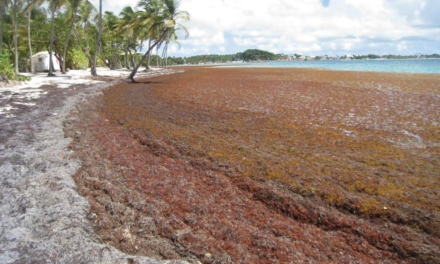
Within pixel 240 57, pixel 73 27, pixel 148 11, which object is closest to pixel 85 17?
pixel 73 27

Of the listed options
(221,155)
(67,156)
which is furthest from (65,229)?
(221,155)

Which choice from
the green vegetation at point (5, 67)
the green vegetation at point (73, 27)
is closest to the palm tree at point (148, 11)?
the green vegetation at point (73, 27)

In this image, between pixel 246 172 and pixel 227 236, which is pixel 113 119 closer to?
pixel 246 172

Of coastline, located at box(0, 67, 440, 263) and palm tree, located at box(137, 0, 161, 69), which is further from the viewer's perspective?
palm tree, located at box(137, 0, 161, 69)

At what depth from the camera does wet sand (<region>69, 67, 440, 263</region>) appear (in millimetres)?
3215

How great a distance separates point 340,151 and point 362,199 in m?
2.12

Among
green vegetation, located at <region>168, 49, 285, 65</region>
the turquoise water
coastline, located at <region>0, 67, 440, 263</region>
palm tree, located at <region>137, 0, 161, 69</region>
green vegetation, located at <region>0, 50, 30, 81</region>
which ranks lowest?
coastline, located at <region>0, 67, 440, 263</region>

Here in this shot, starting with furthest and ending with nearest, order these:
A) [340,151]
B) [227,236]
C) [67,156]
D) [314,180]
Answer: [340,151]
[67,156]
[314,180]
[227,236]

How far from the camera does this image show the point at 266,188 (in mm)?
4445

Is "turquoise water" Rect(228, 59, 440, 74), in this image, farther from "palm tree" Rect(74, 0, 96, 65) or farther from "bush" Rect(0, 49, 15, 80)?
"bush" Rect(0, 49, 15, 80)

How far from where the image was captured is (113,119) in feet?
30.3

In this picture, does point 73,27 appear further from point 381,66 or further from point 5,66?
point 381,66

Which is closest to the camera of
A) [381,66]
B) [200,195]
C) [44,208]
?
[44,208]

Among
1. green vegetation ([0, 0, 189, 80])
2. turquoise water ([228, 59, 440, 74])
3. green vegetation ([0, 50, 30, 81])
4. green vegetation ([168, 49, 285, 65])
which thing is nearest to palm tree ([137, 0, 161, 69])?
green vegetation ([0, 0, 189, 80])
